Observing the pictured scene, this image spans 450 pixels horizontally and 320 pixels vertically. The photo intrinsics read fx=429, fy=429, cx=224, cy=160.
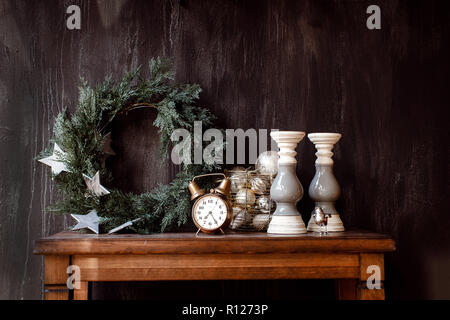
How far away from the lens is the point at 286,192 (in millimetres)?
1811

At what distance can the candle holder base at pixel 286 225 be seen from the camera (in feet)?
5.82

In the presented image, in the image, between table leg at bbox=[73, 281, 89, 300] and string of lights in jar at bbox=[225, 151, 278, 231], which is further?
string of lights in jar at bbox=[225, 151, 278, 231]

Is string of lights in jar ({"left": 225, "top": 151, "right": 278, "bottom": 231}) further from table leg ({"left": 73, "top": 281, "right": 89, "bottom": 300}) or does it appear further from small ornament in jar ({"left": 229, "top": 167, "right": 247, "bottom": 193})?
table leg ({"left": 73, "top": 281, "right": 89, "bottom": 300})

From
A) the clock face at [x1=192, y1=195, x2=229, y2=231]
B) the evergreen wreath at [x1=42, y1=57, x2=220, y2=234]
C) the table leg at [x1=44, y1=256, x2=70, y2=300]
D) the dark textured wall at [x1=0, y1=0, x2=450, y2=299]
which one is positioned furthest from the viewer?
the dark textured wall at [x1=0, y1=0, x2=450, y2=299]

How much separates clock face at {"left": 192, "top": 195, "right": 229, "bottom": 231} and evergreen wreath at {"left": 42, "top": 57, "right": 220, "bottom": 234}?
0.13 meters

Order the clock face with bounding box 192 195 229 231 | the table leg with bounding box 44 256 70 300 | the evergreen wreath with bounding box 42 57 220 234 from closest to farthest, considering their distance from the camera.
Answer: the table leg with bounding box 44 256 70 300 < the clock face with bounding box 192 195 229 231 < the evergreen wreath with bounding box 42 57 220 234

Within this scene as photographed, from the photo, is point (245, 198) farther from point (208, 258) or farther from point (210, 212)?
point (208, 258)

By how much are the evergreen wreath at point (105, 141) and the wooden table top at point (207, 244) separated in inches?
7.1

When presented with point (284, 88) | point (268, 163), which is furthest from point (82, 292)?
point (284, 88)

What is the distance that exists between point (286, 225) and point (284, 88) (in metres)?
0.75

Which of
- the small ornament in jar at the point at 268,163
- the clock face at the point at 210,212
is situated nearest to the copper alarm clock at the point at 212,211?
the clock face at the point at 210,212

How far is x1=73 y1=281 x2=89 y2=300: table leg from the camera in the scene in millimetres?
1633

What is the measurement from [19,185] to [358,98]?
5.72 ft

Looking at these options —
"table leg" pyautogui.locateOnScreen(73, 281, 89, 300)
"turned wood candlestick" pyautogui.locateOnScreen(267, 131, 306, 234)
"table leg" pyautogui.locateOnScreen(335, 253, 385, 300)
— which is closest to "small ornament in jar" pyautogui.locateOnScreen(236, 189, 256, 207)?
"turned wood candlestick" pyautogui.locateOnScreen(267, 131, 306, 234)
